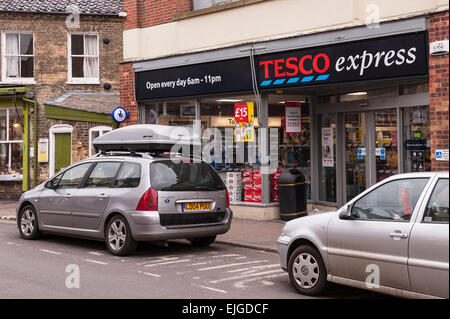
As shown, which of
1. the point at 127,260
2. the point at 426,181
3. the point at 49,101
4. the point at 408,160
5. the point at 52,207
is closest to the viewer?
the point at 426,181

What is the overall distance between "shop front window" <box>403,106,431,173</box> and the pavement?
3.02 meters

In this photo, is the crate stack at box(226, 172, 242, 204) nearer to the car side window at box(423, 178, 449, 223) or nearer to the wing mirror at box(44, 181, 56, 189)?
the wing mirror at box(44, 181, 56, 189)

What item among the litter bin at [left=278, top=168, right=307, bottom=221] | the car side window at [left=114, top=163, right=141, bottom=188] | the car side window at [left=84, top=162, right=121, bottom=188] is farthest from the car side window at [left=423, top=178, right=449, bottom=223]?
the litter bin at [left=278, top=168, right=307, bottom=221]

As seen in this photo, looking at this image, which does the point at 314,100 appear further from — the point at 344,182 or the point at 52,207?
the point at 52,207

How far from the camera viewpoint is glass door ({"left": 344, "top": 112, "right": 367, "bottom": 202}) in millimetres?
13695

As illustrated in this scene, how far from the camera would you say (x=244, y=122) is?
589 inches

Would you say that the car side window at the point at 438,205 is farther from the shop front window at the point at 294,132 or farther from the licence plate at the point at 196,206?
the shop front window at the point at 294,132

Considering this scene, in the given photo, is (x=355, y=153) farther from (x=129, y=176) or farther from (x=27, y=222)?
(x=27, y=222)

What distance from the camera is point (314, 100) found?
14.9m

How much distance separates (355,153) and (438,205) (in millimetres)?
8168

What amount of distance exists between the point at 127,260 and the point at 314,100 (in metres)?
7.29
